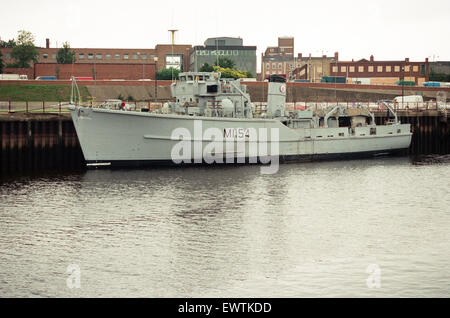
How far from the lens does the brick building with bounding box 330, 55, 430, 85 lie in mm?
124500

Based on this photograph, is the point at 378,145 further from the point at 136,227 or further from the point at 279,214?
the point at 136,227

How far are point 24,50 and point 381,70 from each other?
71949 mm

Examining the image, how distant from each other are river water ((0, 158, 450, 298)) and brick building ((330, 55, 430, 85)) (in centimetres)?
8956

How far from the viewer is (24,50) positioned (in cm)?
10475

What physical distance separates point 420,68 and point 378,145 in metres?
76.3

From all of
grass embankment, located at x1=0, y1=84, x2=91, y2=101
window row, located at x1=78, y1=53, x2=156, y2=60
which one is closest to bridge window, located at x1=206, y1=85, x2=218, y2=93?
grass embankment, located at x1=0, y1=84, x2=91, y2=101

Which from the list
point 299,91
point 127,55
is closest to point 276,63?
point 127,55

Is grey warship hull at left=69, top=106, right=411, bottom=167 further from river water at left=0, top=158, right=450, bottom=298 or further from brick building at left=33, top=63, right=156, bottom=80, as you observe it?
brick building at left=33, top=63, right=156, bottom=80

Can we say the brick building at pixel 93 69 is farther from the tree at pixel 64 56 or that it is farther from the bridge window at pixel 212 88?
the bridge window at pixel 212 88

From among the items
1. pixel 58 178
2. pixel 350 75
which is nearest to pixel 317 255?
pixel 58 178

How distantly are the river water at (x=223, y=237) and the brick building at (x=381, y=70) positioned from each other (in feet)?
294

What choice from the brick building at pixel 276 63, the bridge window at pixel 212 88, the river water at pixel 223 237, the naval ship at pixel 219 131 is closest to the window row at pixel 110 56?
the brick building at pixel 276 63

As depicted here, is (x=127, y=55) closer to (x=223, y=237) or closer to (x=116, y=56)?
(x=116, y=56)

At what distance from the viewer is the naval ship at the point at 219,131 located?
43.5m
